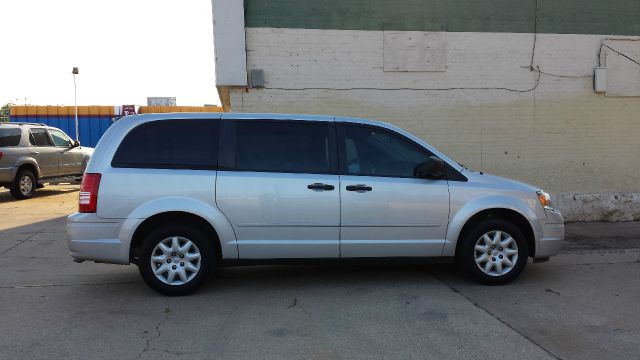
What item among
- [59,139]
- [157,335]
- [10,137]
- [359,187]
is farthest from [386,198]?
[59,139]

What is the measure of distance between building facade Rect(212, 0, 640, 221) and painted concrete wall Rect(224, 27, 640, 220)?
19 millimetres

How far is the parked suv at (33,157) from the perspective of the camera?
43.1 ft

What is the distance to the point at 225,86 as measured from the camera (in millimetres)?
8891

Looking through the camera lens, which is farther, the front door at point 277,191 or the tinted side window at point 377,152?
the tinted side window at point 377,152

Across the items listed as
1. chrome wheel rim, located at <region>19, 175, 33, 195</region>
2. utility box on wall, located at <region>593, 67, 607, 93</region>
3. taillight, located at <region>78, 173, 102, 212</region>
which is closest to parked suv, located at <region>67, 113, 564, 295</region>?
taillight, located at <region>78, 173, 102, 212</region>

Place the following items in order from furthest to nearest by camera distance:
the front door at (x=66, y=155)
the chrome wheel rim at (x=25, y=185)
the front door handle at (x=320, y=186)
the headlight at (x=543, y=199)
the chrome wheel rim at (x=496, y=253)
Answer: the front door at (x=66, y=155)
the chrome wheel rim at (x=25, y=185)
the headlight at (x=543, y=199)
the chrome wheel rim at (x=496, y=253)
the front door handle at (x=320, y=186)

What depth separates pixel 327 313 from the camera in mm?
4711

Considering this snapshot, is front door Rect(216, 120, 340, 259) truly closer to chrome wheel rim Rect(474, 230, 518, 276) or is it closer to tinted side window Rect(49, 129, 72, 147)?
chrome wheel rim Rect(474, 230, 518, 276)

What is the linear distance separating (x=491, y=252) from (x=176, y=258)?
3262mm

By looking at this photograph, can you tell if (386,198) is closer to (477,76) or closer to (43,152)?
(477,76)

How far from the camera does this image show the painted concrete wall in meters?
9.10

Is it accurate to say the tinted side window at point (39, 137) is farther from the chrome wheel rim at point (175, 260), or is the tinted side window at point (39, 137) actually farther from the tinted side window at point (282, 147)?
the tinted side window at point (282, 147)

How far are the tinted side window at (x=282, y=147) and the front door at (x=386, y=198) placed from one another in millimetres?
225

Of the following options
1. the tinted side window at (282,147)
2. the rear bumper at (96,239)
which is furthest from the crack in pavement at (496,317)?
the rear bumper at (96,239)
